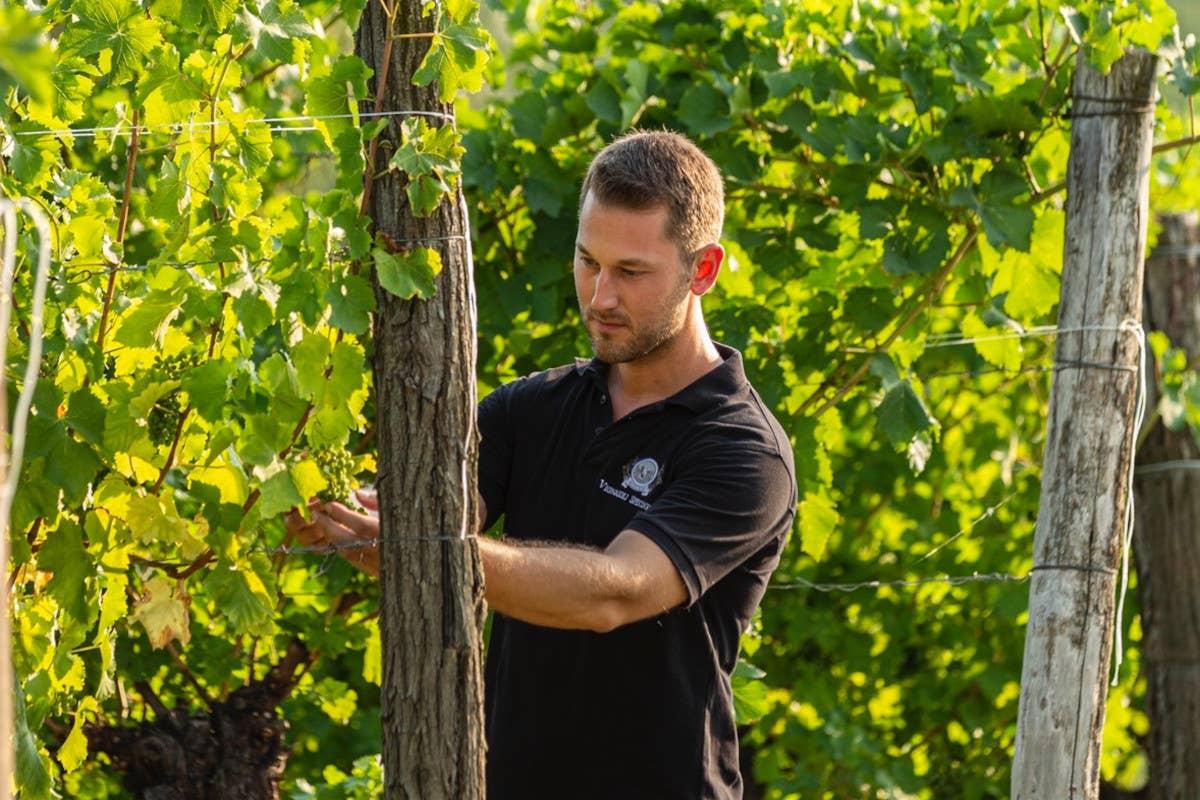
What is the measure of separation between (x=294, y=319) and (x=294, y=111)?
2.41 m

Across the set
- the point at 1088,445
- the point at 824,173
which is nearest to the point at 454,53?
the point at 1088,445

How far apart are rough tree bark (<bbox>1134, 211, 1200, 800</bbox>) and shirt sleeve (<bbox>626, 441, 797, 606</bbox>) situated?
276cm

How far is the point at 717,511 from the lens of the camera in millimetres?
2729

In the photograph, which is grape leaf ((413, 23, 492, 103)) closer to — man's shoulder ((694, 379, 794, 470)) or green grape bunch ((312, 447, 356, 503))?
green grape bunch ((312, 447, 356, 503))

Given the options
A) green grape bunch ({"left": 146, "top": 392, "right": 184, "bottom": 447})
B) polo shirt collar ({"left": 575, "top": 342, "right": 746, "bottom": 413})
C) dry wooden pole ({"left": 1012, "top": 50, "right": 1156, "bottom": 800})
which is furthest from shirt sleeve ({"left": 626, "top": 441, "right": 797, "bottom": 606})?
dry wooden pole ({"left": 1012, "top": 50, "right": 1156, "bottom": 800})

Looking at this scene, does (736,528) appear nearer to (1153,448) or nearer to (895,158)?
(895,158)

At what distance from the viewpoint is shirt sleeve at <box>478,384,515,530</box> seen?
9.94 ft

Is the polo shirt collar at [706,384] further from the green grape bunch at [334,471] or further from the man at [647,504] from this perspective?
the green grape bunch at [334,471]

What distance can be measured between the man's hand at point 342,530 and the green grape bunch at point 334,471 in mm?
45

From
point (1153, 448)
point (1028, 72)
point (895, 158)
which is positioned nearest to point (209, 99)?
point (895, 158)

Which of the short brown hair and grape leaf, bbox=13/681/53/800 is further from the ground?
the short brown hair

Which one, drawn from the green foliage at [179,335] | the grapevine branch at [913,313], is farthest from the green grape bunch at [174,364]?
the grapevine branch at [913,313]

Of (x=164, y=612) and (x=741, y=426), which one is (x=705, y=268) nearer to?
(x=741, y=426)

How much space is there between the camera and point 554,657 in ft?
9.41
